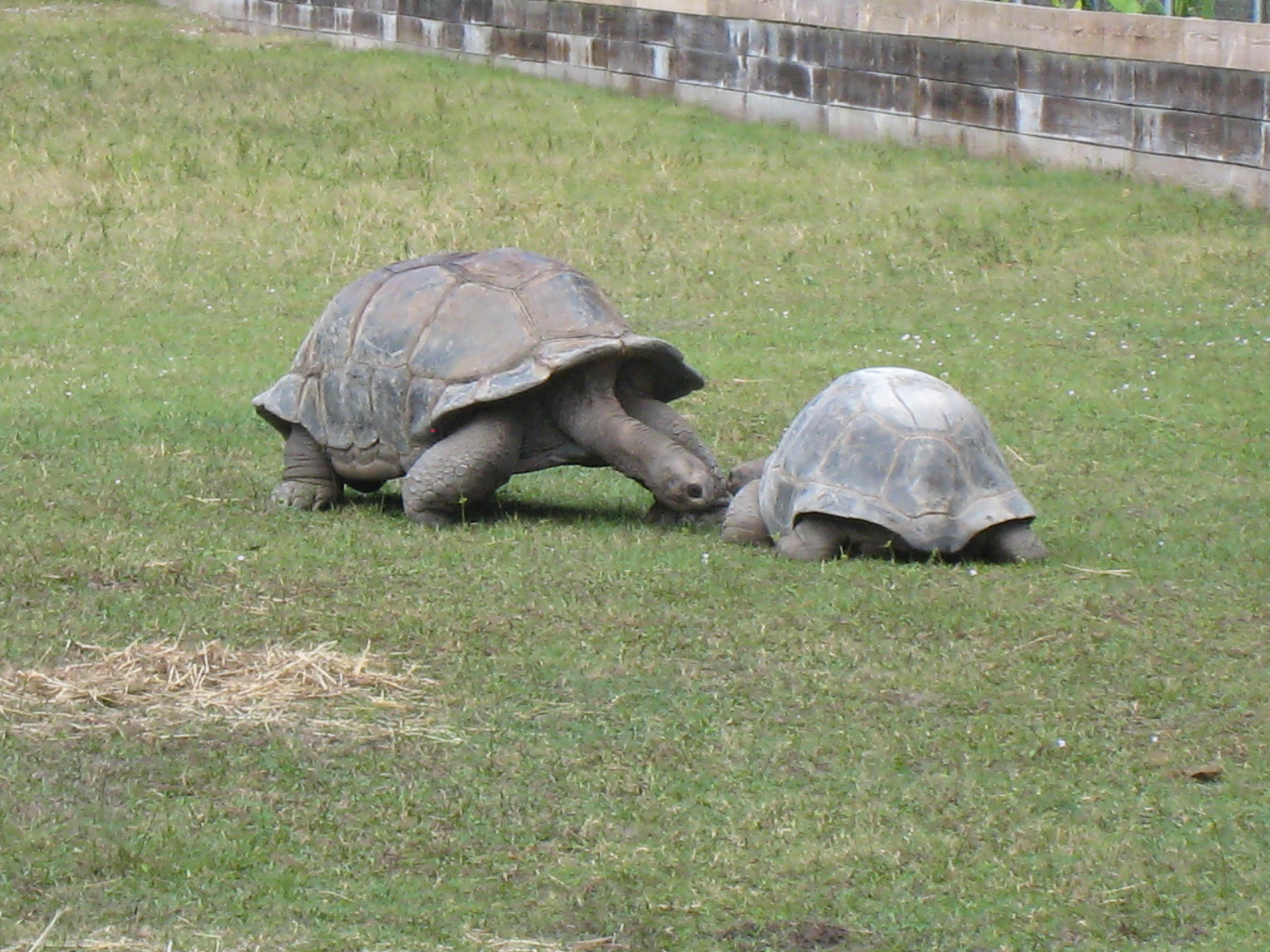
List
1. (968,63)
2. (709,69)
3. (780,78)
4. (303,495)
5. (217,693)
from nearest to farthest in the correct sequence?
(217,693), (303,495), (968,63), (780,78), (709,69)

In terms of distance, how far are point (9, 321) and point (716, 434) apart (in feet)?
16.7

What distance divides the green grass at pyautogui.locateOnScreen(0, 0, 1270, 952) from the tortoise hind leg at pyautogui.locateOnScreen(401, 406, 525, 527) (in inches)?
5.5

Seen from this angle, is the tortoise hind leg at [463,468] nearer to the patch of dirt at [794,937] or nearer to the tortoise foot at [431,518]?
the tortoise foot at [431,518]

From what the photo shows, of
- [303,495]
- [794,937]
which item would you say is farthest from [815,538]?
[794,937]

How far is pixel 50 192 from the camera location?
51.3 feet

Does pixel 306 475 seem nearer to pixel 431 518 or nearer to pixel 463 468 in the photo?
pixel 431 518

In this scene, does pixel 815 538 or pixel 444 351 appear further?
pixel 444 351

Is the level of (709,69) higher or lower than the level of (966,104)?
higher

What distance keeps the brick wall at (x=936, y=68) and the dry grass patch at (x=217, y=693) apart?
11.1 metres

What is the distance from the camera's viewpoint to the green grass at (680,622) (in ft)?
15.2

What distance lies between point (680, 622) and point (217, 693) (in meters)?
1.54

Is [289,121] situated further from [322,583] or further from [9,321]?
[322,583]

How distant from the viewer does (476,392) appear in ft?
26.7

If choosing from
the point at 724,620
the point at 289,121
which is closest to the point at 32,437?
the point at 724,620
